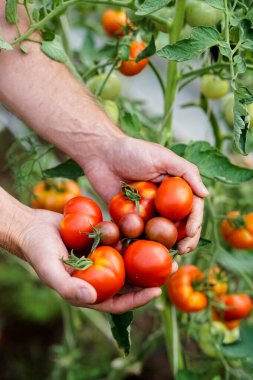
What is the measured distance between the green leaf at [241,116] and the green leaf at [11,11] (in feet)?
1.66

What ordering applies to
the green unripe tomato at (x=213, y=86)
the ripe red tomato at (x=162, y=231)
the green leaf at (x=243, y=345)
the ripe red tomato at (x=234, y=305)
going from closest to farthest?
the ripe red tomato at (x=162, y=231) → the green leaf at (x=243, y=345) → the green unripe tomato at (x=213, y=86) → the ripe red tomato at (x=234, y=305)

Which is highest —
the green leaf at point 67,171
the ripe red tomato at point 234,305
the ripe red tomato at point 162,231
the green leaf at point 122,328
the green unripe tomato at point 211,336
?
the ripe red tomato at point 162,231

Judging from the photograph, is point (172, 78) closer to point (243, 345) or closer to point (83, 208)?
point (83, 208)

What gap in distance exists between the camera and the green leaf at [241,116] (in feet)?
3.42

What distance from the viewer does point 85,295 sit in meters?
1.03

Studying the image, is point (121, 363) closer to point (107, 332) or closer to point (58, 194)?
point (107, 332)

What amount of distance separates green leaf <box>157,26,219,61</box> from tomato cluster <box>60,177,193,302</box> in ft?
0.79

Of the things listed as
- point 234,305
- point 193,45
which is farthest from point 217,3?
point 234,305

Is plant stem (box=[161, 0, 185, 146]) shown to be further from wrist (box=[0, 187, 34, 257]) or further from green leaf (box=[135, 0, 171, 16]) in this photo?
wrist (box=[0, 187, 34, 257])

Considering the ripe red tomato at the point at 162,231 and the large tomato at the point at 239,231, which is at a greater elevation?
the ripe red tomato at the point at 162,231

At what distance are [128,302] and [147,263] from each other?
3.2 inches

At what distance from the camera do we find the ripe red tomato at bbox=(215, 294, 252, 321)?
63.2 inches

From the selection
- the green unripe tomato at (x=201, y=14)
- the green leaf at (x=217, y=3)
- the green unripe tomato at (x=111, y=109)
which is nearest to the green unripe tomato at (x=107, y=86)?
the green unripe tomato at (x=111, y=109)

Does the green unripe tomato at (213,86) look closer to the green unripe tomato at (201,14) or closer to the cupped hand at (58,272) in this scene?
the green unripe tomato at (201,14)
